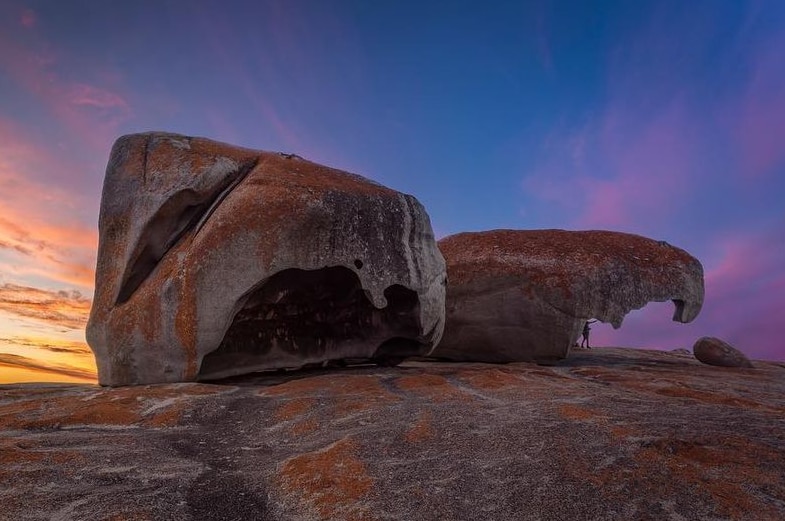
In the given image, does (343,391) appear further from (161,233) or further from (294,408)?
(161,233)

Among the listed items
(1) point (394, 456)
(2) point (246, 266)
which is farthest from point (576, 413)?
(2) point (246, 266)

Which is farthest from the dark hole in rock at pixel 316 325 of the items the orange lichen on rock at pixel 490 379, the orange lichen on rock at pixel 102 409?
the orange lichen on rock at pixel 102 409

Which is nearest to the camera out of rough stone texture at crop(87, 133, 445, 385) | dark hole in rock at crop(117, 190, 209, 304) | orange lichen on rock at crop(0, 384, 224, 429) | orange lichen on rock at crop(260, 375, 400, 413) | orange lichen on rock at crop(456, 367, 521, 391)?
orange lichen on rock at crop(0, 384, 224, 429)

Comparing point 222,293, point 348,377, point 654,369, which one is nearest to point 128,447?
point 222,293

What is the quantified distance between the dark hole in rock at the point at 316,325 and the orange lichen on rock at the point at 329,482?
570 cm

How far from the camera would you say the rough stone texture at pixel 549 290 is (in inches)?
503

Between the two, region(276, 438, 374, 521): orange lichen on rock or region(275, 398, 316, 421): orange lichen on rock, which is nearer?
region(276, 438, 374, 521): orange lichen on rock

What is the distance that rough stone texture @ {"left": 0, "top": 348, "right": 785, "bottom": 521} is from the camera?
11.0 ft

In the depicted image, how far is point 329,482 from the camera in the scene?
3.75 metres

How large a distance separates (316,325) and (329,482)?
747 cm

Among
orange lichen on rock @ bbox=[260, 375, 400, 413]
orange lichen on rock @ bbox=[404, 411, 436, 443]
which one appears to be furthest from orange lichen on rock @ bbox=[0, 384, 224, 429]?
orange lichen on rock @ bbox=[404, 411, 436, 443]

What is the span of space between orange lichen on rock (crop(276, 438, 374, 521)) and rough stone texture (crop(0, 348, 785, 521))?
1 centimetres

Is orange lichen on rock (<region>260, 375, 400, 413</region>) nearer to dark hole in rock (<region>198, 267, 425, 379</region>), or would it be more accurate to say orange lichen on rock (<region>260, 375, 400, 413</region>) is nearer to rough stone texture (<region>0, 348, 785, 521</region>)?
rough stone texture (<region>0, 348, 785, 521</region>)

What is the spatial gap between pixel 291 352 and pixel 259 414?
4.27m
